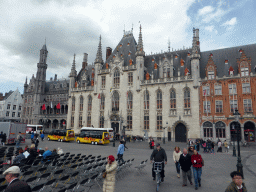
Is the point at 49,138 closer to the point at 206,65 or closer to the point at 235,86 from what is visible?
the point at 206,65

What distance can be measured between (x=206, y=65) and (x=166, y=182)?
3306 centimetres

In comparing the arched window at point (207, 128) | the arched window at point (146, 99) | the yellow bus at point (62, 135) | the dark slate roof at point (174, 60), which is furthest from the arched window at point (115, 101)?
the arched window at point (207, 128)

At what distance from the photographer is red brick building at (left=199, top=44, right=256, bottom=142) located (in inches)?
1259

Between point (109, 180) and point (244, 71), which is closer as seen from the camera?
point (109, 180)

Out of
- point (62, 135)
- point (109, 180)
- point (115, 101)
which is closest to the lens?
point (109, 180)

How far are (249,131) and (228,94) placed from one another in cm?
757

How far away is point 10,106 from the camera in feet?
246

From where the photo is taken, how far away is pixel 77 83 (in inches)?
2008

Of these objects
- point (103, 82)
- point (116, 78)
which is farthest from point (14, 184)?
point (103, 82)

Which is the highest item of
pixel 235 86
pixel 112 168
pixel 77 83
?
pixel 77 83

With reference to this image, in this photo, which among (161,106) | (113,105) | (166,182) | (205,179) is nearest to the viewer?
(166,182)

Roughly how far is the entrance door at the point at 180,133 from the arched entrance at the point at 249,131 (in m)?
10.7

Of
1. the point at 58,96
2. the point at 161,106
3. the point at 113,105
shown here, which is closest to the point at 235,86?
the point at 161,106

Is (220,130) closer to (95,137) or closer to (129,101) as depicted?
(129,101)
